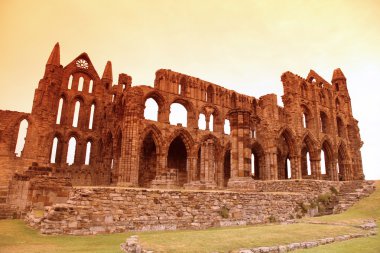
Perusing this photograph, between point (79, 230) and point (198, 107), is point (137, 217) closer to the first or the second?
point (79, 230)

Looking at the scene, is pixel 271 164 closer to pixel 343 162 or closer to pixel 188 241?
pixel 343 162

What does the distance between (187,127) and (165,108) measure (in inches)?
113

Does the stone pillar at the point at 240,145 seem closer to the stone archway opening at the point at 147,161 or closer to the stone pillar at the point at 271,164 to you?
the stone pillar at the point at 271,164

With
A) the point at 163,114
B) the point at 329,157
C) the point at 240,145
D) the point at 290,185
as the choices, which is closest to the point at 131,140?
the point at 163,114

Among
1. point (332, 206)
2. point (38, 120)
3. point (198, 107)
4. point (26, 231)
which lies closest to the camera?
point (26, 231)

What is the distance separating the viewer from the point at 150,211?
370 inches

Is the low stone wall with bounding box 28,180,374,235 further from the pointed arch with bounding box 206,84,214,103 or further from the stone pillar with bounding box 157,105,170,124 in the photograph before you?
the pointed arch with bounding box 206,84,214,103

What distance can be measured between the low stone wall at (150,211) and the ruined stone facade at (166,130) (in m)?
7.89

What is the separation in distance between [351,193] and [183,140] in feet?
49.4

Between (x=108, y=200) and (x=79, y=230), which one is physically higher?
(x=108, y=200)

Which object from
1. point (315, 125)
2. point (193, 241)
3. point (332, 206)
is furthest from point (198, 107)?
point (193, 241)

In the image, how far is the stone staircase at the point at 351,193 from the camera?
13.8 m

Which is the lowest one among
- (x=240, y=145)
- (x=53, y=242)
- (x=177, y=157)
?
(x=53, y=242)

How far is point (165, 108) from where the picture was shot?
84.8 feet
